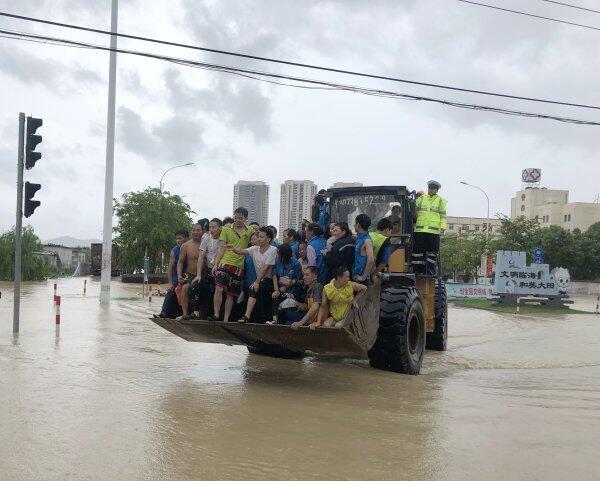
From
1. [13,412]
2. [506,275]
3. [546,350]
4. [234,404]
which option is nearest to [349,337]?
[234,404]

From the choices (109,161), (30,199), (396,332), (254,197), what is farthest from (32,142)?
(254,197)

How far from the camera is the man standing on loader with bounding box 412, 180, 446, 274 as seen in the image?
40.1ft

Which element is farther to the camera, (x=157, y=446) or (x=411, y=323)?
(x=411, y=323)

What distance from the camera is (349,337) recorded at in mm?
8211

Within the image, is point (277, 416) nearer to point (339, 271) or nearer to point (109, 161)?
point (339, 271)

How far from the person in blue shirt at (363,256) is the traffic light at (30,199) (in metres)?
7.27

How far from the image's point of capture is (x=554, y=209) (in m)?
109

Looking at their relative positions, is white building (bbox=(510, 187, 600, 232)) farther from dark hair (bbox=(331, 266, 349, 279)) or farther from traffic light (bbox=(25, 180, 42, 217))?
dark hair (bbox=(331, 266, 349, 279))

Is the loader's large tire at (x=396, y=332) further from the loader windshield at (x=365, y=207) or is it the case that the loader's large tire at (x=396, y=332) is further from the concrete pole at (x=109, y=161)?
the concrete pole at (x=109, y=161)

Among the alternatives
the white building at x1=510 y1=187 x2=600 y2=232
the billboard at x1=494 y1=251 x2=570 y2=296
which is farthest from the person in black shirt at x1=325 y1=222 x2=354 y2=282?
the white building at x1=510 y1=187 x2=600 y2=232

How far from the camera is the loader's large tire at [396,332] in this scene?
9.84m

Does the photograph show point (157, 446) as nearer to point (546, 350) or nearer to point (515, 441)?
point (515, 441)

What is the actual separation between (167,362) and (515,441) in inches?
234

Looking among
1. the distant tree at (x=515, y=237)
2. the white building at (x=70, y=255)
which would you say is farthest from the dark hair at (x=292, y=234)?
the white building at (x=70, y=255)
